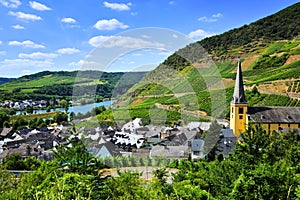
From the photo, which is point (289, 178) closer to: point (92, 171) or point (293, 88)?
point (92, 171)

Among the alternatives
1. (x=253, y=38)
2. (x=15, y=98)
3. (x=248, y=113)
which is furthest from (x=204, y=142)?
(x=15, y=98)

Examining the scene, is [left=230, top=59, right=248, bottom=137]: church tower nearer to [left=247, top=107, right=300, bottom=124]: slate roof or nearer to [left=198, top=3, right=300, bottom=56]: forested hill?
[left=247, top=107, right=300, bottom=124]: slate roof

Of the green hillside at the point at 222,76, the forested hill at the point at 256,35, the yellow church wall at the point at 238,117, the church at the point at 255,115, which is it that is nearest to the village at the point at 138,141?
the yellow church wall at the point at 238,117

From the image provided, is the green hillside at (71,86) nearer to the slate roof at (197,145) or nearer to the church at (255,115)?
the slate roof at (197,145)

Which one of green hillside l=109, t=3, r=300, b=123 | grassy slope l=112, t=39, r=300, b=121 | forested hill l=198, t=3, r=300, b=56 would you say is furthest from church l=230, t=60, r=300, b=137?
forested hill l=198, t=3, r=300, b=56

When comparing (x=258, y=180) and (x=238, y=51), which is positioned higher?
(x=238, y=51)

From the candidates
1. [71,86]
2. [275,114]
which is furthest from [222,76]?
[71,86]

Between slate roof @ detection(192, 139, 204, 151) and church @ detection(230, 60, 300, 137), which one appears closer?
slate roof @ detection(192, 139, 204, 151)
